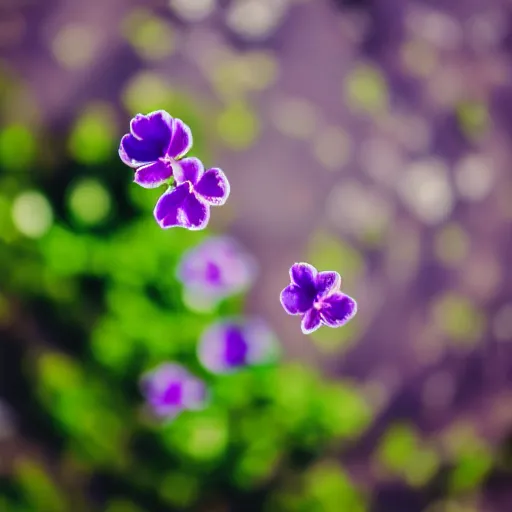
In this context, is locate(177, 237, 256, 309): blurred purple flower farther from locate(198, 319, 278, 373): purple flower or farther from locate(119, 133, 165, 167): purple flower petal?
locate(119, 133, 165, 167): purple flower petal

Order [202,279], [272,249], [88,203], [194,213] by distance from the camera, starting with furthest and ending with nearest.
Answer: [272,249], [88,203], [202,279], [194,213]

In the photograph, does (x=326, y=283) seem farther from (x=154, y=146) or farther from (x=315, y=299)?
(x=154, y=146)

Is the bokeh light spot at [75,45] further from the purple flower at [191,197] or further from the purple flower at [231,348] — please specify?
the purple flower at [191,197]

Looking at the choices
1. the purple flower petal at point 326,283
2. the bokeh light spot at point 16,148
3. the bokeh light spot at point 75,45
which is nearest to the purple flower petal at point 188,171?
the purple flower petal at point 326,283

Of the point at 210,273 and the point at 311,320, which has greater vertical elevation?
the point at 311,320

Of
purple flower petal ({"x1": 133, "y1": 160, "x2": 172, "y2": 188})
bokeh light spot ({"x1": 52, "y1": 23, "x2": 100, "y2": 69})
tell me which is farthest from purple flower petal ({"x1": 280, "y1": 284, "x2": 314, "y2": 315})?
bokeh light spot ({"x1": 52, "y1": 23, "x2": 100, "y2": 69})

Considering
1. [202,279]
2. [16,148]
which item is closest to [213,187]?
[202,279]

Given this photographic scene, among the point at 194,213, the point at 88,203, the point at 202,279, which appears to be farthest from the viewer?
the point at 88,203
